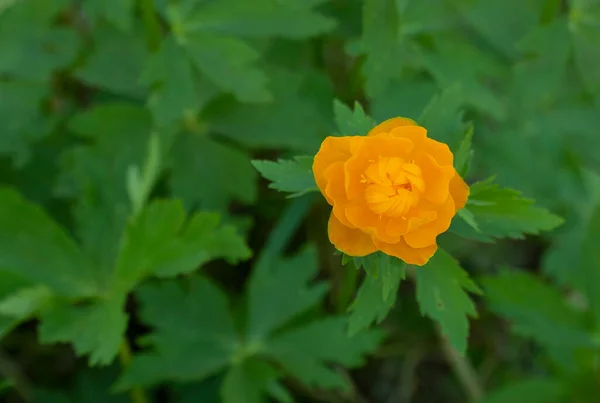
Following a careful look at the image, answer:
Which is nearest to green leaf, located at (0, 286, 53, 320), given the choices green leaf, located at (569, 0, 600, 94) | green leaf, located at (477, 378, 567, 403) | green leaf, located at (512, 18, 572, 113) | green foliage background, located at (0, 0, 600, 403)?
green foliage background, located at (0, 0, 600, 403)

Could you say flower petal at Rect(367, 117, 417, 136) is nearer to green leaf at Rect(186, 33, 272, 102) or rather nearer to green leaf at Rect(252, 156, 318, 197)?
green leaf at Rect(252, 156, 318, 197)

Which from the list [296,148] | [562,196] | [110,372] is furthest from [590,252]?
[110,372]

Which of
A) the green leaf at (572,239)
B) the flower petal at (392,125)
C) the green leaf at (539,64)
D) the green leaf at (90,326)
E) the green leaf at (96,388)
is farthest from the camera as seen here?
the green leaf at (572,239)

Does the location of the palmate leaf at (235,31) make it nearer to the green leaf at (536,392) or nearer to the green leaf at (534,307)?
the green leaf at (534,307)

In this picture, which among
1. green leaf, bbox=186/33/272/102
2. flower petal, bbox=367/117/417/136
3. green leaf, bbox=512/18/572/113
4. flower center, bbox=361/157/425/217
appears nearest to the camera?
flower center, bbox=361/157/425/217

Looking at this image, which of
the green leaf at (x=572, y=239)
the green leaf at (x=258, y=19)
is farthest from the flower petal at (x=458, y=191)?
the green leaf at (x=572, y=239)

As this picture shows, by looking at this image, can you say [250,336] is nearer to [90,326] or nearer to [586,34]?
[90,326]
